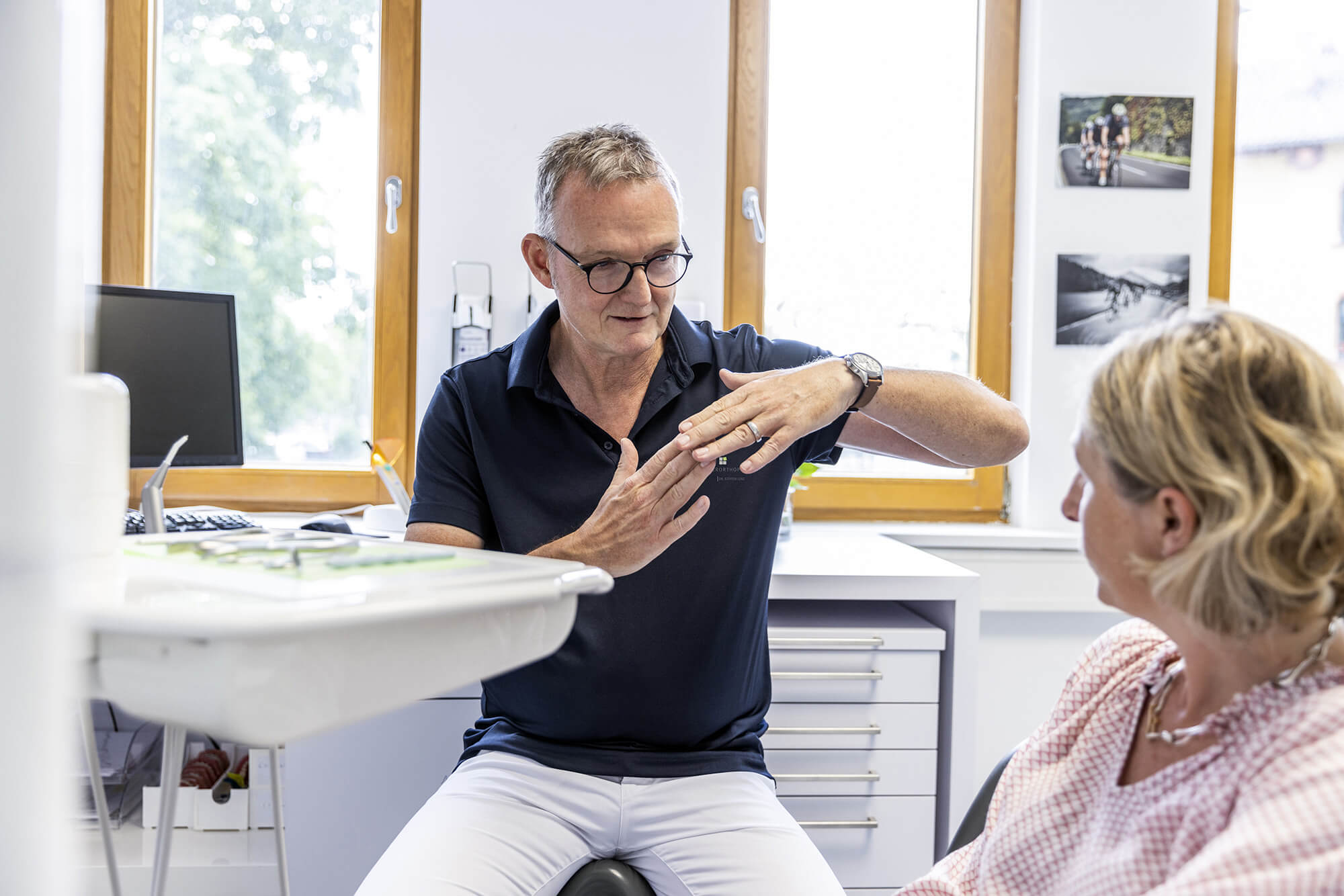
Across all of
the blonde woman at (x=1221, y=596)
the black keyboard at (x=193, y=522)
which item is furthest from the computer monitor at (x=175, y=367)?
the blonde woman at (x=1221, y=596)

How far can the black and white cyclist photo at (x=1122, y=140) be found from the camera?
246cm

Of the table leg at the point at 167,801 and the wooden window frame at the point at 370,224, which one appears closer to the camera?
the table leg at the point at 167,801

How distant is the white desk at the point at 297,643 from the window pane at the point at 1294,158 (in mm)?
2580

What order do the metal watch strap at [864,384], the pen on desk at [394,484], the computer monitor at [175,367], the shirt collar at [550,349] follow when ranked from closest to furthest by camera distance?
the metal watch strap at [864,384], the shirt collar at [550,349], the computer monitor at [175,367], the pen on desk at [394,484]

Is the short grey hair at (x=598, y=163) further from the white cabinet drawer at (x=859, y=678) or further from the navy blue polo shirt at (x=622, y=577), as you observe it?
the white cabinet drawer at (x=859, y=678)

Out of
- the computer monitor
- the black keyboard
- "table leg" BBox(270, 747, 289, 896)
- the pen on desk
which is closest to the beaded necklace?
"table leg" BBox(270, 747, 289, 896)

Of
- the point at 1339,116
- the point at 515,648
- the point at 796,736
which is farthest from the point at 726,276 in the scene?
the point at 515,648

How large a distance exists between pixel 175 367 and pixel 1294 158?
108 inches

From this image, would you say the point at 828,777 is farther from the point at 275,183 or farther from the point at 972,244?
the point at 275,183

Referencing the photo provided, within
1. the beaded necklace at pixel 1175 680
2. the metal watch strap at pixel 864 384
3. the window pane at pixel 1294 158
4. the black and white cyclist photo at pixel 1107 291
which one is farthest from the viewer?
the window pane at pixel 1294 158

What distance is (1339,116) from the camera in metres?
2.59

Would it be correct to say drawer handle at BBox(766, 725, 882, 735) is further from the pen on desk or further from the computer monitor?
the computer monitor

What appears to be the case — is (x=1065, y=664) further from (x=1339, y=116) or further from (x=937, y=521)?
(x=1339, y=116)

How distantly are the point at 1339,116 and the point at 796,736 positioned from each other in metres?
2.23
